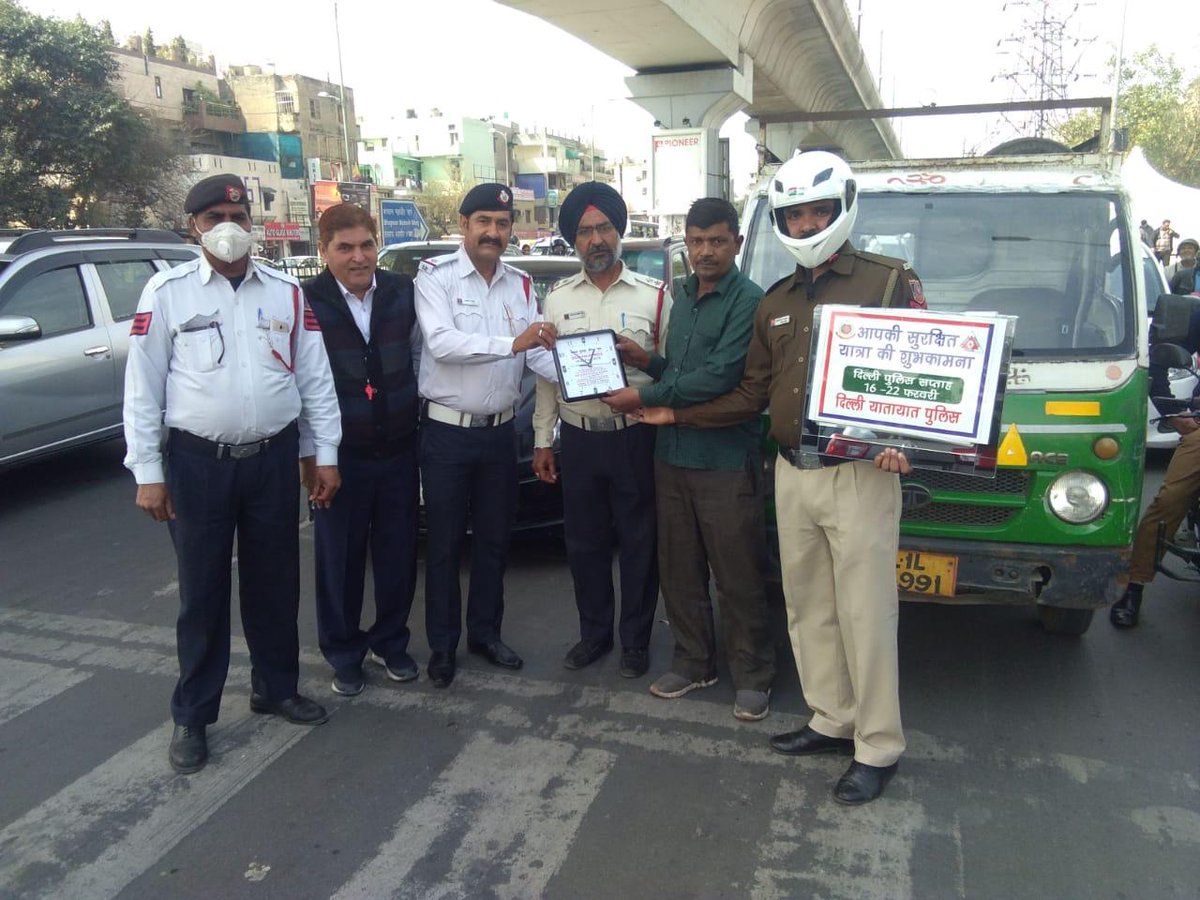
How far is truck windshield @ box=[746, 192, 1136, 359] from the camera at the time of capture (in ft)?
13.5

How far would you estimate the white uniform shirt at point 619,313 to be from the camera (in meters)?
4.03

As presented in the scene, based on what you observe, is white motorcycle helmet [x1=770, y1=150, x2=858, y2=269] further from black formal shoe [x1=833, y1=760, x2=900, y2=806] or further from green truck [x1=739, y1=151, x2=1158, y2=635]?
black formal shoe [x1=833, y1=760, x2=900, y2=806]

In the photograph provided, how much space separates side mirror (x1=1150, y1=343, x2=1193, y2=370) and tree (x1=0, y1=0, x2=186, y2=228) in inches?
1070

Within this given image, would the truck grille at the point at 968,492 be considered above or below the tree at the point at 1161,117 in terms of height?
below

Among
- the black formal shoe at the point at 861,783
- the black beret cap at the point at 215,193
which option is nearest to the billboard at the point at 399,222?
the black beret cap at the point at 215,193

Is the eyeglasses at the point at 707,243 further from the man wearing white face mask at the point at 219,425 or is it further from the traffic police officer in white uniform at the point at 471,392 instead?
the man wearing white face mask at the point at 219,425

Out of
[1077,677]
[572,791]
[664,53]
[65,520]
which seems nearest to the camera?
[572,791]

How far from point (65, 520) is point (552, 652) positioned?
4394mm

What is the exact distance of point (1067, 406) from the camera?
12.0ft

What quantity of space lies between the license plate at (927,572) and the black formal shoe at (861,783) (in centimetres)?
77

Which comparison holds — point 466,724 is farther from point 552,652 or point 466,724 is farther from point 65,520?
point 65,520

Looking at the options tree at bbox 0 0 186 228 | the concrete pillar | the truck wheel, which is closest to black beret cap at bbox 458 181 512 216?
the truck wheel

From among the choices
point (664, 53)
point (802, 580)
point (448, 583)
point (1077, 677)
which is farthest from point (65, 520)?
point (664, 53)

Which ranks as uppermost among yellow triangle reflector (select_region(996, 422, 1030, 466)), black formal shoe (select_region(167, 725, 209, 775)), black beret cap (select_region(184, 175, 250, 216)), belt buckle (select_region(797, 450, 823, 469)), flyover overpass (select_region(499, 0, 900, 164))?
flyover overpass (select_region(499, 0, 900, 164))
